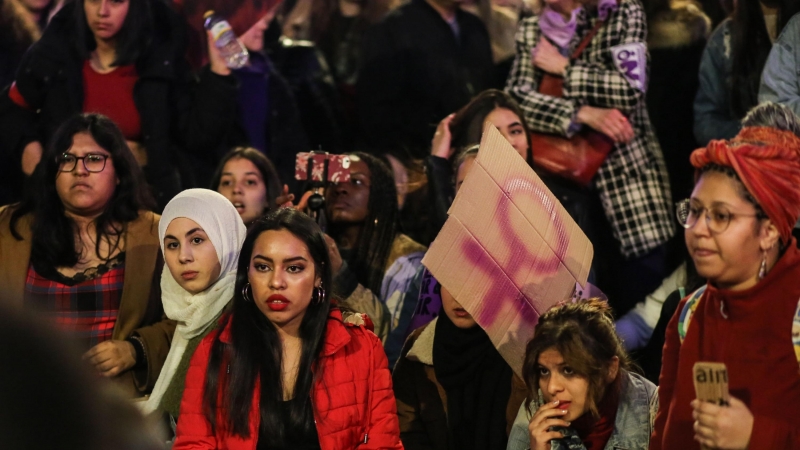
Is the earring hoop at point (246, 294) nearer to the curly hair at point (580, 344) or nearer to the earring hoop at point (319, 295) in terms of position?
the earring hoop at point (319, 295)

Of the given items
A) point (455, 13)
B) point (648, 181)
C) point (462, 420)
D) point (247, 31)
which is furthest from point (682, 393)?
point (247, 31)

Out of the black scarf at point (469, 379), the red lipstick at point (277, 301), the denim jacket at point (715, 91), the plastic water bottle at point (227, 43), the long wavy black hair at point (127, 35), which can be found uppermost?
the long wavy black hair at point (127, 35)

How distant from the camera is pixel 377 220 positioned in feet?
15.4

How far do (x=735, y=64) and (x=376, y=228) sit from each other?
1.66m

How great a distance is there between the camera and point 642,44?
15.2 ft

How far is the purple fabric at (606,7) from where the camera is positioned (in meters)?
4.69

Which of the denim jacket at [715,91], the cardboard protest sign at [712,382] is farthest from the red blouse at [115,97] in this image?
the cardboard protest sign at [712,382]

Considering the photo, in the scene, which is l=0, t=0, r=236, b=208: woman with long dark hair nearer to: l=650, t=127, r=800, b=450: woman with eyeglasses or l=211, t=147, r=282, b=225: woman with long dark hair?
l=211, t=147, r=282, b=225: woman with long dark hair

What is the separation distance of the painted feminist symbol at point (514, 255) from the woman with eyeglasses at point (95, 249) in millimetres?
1247

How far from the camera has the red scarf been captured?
2.88 metres

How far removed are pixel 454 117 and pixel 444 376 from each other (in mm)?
1676

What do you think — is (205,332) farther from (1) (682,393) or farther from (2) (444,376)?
(1) (682,393)

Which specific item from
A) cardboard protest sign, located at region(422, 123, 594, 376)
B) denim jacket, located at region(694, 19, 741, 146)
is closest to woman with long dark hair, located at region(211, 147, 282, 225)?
cardboard protest sign, located at region(422, 123, 594, 376)

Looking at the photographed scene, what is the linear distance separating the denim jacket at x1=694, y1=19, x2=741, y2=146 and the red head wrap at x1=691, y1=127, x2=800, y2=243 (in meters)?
2.22
